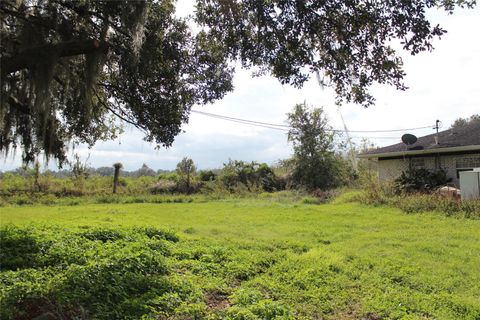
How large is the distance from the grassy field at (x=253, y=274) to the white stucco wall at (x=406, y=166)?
34.8 feet

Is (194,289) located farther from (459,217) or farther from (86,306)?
(459,217)

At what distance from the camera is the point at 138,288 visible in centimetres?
516

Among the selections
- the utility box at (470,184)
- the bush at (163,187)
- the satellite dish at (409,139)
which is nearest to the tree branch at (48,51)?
the utility box at (470,184)

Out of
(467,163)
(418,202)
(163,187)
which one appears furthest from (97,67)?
(163,187)

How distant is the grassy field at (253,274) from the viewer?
15.2 feet

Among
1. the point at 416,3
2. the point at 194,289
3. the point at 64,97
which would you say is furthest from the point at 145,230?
the point at 416,3

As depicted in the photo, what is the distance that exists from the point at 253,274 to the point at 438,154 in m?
17.5

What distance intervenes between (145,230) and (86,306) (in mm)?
4469

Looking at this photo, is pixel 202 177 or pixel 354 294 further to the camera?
pixel 202 177

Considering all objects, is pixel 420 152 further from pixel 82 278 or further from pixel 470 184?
pixel 82 278

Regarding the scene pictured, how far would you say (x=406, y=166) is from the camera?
23016 millimetres

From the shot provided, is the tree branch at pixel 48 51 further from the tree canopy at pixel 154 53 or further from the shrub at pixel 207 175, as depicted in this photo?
the shrub at pixel 207 175

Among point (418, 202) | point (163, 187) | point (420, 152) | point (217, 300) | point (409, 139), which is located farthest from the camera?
point (163, 187)

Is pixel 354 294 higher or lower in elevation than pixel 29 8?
lower
